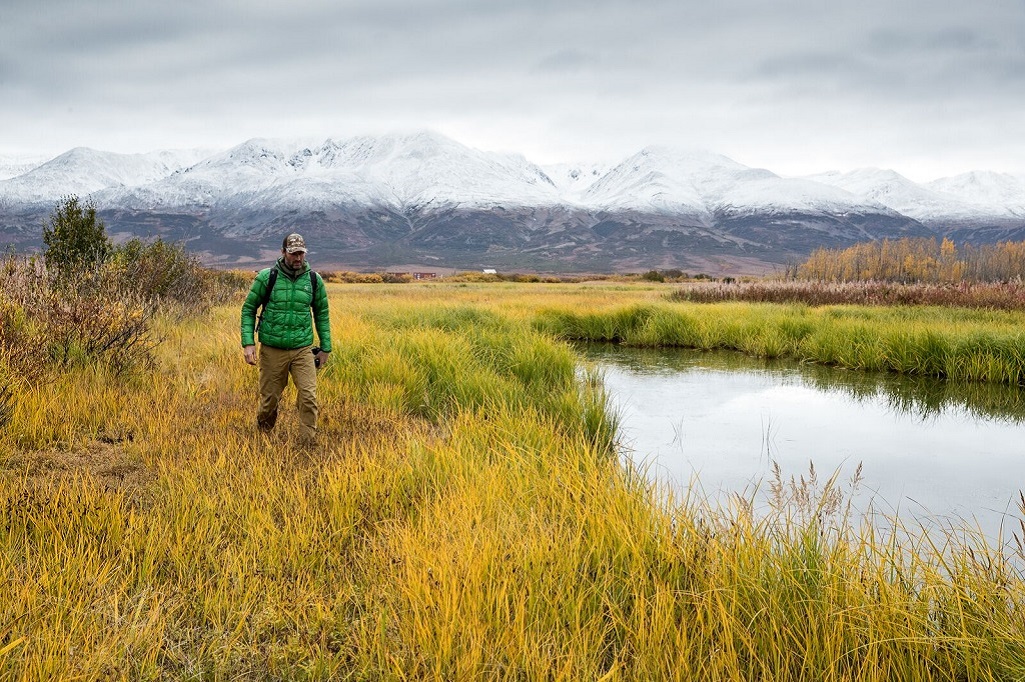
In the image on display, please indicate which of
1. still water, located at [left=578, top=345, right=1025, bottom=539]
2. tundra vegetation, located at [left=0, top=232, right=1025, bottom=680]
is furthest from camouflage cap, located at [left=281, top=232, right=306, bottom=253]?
still water, located at [left=578, top=345, right=1025, bottom=539]

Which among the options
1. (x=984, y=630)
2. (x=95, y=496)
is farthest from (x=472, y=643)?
(x=95, y=496)

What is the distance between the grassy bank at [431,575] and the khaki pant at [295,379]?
38cm

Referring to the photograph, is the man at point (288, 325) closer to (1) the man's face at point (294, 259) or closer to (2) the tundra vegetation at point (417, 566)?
(1) the man's face at point (294, 259)

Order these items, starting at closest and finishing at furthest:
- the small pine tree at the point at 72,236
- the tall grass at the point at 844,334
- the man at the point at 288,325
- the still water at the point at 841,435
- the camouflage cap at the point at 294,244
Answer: the camouflage cap at the point at 294,244, the man at the point at 288,325, the still water at the point at 841,435, the tall grass at the point at 844,334, the small pine tree at the point at 72,236

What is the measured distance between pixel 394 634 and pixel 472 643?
0.52 m

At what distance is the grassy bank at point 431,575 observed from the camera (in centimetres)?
291

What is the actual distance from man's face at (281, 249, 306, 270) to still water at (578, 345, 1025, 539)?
12.4 feet

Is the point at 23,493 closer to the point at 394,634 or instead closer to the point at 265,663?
the point at 265,663

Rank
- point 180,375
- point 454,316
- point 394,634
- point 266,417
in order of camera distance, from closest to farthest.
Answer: point 394,634 → point 266,417 → point 180,375 → point 454,316

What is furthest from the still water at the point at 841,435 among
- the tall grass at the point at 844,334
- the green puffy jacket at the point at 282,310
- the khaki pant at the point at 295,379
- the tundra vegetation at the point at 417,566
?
the green puffy jacket at the point at 282,310

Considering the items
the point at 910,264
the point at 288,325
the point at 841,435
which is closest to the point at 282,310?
the point at 288,325

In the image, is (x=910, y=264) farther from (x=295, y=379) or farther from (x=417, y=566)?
(x=417, y=566)

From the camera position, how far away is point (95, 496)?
173 inches

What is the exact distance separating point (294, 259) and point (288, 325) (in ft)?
2.12
